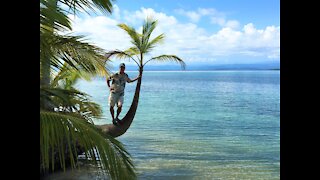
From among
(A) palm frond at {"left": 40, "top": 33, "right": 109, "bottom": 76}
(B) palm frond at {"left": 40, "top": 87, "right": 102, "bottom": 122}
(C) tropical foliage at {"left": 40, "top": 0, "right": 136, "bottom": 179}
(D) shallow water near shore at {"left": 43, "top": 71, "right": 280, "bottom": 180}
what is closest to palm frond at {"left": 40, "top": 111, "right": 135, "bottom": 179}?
(C) tropical foliage at {"left": 40, "top": 0, "right": 136, "bottom": 179}

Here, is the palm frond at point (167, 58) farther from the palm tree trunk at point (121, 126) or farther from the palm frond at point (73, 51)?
the palm frond at point (73, 51)

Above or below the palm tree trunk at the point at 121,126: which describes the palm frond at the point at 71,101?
above

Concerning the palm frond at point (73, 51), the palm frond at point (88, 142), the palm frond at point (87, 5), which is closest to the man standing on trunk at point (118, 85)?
the palm frond at point (73, 51)

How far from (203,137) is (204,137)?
0.04m

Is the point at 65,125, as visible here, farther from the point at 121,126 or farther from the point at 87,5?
the point at 121,126

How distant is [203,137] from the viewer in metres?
16.9

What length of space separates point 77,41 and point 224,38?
39879 millimetres

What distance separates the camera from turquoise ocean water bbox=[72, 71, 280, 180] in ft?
32.8

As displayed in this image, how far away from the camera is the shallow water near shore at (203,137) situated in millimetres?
9945

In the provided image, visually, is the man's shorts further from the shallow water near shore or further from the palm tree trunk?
the palm tree trunk
